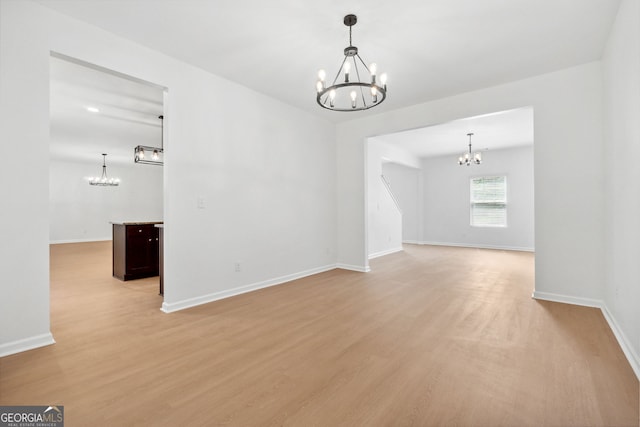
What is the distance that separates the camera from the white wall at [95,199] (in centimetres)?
1041

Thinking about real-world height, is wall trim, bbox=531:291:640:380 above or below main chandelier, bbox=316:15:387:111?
below

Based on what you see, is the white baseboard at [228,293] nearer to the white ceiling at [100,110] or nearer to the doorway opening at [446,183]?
the doorway opening at [446,183]

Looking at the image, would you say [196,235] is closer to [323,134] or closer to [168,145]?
[168,145]

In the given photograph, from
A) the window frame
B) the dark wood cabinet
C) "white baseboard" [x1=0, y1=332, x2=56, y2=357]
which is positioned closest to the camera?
"white baseboard" [x1=0, y1=332, x2=56, y2=357]

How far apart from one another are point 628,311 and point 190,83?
→ 15.7 ft

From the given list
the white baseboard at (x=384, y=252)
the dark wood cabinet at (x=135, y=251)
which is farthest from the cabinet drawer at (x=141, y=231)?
the white baseboard at (x=384, y=252)

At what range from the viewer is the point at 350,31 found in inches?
104

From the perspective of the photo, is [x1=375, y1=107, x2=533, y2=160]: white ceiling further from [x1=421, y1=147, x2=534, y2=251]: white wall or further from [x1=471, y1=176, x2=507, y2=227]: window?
[x1=471, y1=176, x2=507, y2=227]: window

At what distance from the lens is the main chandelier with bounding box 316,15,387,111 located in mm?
2492

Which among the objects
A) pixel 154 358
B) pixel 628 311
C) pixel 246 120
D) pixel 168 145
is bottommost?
pixel 154 358

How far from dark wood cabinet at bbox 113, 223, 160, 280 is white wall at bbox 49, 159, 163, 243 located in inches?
267

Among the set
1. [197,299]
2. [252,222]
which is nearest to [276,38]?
[252,222]

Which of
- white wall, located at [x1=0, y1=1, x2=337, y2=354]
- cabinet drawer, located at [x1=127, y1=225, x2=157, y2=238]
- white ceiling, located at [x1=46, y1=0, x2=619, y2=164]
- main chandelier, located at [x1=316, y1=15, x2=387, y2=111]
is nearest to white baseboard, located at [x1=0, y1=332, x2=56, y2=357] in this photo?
white wall, located at [x1=0, y1=1, x2=337, y2=354]

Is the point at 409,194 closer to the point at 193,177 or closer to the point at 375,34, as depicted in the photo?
the point at 375,34
